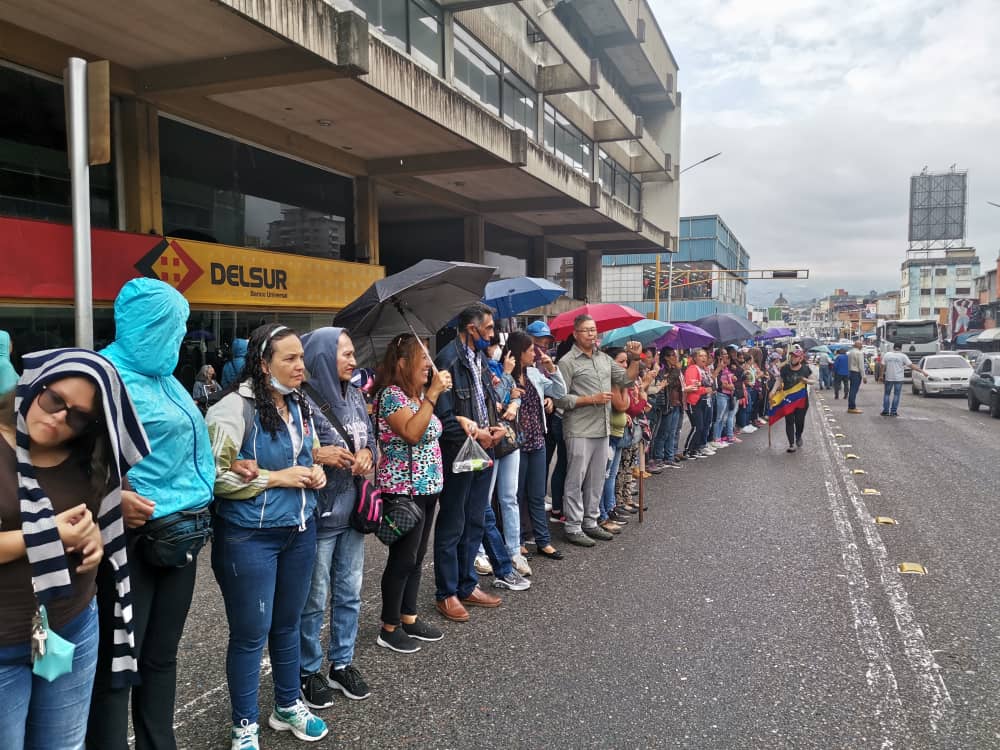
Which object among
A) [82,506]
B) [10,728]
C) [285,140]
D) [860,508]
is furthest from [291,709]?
[285,140]

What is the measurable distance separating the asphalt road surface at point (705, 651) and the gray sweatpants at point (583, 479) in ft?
1.09

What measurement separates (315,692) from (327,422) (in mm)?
1348

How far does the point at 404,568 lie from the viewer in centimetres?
402

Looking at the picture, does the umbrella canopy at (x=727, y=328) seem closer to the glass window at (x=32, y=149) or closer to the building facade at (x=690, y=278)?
the glass window at (x=32, y=149)

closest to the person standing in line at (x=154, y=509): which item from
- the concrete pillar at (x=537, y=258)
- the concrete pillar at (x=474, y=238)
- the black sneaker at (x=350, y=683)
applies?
the black sneaker at (x=350, y=683)

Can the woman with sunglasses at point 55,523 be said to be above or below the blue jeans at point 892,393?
above

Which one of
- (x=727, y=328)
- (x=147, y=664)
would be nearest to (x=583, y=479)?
(x=147, y=664)

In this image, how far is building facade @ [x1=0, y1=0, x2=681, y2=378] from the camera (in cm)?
789

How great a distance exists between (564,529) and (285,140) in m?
8.87

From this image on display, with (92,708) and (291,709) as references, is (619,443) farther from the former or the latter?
(92,708)

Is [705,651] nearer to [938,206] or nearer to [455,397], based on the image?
[455,397]

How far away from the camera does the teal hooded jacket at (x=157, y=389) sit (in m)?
2.52

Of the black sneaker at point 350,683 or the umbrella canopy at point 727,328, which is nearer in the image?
the black sneaker at point 350,683

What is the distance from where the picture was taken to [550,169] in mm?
16672
